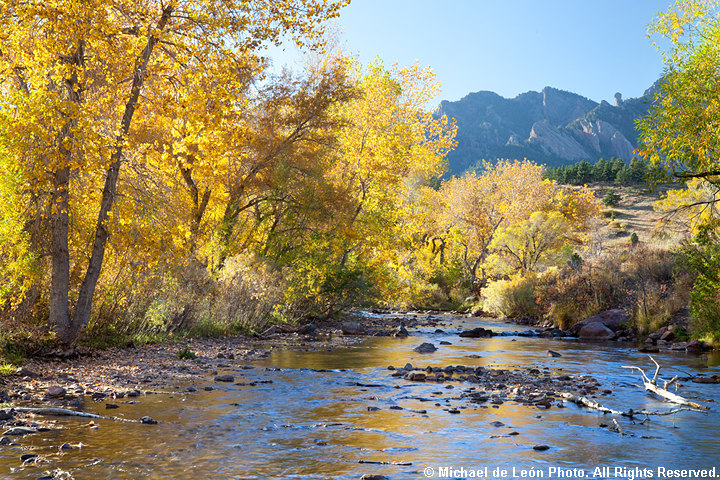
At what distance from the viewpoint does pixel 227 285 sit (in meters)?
18.0

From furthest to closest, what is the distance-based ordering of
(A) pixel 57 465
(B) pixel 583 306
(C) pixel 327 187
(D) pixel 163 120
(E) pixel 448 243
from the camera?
(E) pixel 448 243 < (B) pixel 583 306 < (C) pixel 327 187 < (D) pixel 163 120 < (A) pixel 57 465

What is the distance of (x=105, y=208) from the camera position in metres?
11.8

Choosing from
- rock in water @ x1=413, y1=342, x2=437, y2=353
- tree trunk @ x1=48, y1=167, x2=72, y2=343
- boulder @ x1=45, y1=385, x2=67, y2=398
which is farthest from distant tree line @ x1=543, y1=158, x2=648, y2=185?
boulder @ x1=45, y1=385, x2=67, y2=398

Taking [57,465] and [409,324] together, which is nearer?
[57,465]

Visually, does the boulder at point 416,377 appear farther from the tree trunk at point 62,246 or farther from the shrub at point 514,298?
the shrub at point 514,298

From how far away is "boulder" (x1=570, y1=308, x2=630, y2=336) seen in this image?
22875 mm

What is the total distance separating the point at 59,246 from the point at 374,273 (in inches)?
672

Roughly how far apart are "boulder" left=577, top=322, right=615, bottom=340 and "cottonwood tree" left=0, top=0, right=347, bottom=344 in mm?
16013

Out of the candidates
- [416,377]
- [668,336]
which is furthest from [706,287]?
[416,377]

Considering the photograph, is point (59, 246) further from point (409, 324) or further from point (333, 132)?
A: point (409, 324)

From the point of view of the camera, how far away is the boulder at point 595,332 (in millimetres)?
21984

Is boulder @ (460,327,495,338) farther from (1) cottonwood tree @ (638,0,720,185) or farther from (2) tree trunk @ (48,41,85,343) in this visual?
(2) tree trunk @ (48,41,85,343)

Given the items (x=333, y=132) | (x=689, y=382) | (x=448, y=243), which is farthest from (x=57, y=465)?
(x=448, y=243)

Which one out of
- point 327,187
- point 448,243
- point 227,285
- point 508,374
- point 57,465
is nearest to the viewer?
point 57,465
